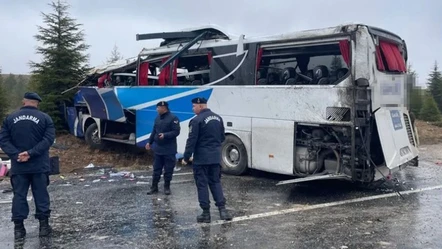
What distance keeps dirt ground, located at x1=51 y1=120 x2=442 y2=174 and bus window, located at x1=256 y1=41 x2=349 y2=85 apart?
4171mm

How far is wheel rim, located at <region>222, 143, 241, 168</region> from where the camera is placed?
10.0 meters

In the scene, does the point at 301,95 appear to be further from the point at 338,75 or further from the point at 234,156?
the point at 234,156

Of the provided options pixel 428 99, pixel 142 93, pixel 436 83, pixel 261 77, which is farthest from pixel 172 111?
pixel 436 83

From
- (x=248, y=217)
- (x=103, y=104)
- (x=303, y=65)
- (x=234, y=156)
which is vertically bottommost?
(x=248, y=217)

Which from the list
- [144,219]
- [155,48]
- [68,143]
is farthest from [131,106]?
[144,219]

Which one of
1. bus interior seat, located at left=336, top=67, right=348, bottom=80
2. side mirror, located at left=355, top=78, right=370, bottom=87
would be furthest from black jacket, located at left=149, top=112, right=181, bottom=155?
side mirror, located at left=355, top=78, right=370, bottom=87

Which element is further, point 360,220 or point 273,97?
point 273,97

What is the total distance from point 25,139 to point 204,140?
229 centimetres

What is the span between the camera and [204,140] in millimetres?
6594

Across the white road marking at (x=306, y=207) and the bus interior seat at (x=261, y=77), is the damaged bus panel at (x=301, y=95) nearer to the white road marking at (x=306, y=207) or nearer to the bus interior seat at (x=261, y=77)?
the bus interior seat at (x=261, y=77)

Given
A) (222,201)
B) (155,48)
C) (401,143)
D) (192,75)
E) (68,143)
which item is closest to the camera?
(222,201)

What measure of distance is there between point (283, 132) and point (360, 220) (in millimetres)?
2648

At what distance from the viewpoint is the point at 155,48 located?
12102 mm

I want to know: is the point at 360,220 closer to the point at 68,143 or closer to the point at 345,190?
the point at 345,190
